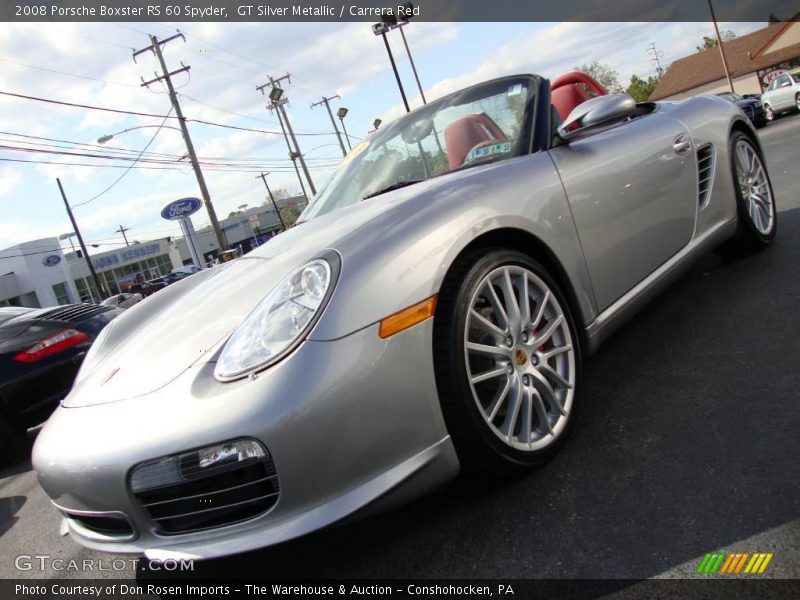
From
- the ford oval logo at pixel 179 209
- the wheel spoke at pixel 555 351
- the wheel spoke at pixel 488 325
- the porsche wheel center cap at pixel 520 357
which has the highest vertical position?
the ford oval logo at pixel 179 209

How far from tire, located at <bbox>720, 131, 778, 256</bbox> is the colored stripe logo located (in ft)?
8.55

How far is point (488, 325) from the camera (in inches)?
76.0

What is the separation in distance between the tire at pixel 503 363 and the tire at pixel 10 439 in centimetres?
373

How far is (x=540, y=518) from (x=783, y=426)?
33.4 inches

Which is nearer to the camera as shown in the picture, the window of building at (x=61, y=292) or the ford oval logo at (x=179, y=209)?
the ford oval logo at (x=179, y=209)

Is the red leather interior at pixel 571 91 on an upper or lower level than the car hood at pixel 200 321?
upper

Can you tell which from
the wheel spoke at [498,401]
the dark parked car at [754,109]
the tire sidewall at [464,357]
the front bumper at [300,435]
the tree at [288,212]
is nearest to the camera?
the front bumper at [300,435]

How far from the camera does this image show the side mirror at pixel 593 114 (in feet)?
8.36

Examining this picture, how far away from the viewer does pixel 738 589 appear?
134cm

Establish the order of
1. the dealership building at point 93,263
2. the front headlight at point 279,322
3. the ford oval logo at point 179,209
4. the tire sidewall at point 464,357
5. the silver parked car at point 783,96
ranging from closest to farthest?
the front headlight at point 279,322, the tire sidewall at point 464,357, the silver parked car at point 783,96, the ford oval logo at point 179,209, the dealership building at point 93,263

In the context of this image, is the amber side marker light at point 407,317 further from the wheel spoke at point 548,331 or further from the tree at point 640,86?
the tree at point 640,86

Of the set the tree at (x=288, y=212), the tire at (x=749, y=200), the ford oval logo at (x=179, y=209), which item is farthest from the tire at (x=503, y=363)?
the tree at (x=288, y=212)

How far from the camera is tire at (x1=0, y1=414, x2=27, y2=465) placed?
4.14 meters

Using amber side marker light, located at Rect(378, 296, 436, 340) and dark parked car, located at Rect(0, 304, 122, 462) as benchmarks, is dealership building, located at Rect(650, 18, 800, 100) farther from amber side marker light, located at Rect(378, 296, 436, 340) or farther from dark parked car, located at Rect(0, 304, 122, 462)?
amber side marker light, located at Rect(378, 296, 436, 340)
